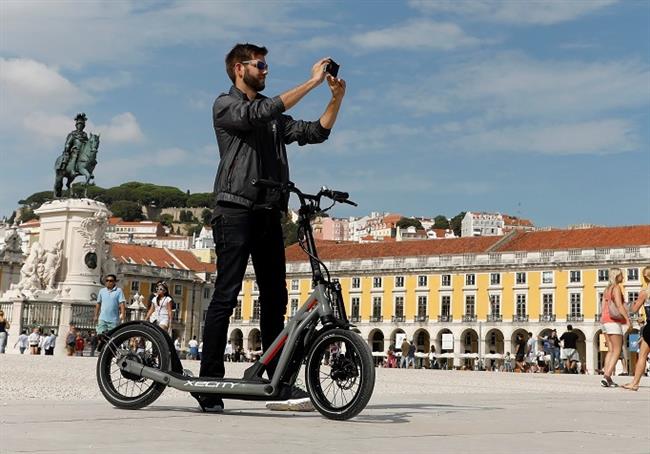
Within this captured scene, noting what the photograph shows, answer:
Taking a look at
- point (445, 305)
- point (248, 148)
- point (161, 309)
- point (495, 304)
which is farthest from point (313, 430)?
point (445, 305)

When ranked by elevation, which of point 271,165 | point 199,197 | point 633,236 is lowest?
point 271,165

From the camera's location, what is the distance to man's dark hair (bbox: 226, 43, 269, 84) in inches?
212

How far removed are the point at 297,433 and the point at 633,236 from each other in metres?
65.4

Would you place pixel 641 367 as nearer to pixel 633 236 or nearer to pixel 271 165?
pixel 271 165

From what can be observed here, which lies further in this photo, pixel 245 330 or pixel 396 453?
pixel 245 330

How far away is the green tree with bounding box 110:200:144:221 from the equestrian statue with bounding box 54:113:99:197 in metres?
146

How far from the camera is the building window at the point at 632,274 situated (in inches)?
2435

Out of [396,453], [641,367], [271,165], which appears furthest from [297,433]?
[641,367]

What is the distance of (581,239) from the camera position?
6819 cm

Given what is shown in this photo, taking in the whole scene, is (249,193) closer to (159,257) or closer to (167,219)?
(159,257)

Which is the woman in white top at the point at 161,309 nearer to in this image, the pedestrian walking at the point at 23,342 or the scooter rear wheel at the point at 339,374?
the pedestrian walking at the point at 23,342

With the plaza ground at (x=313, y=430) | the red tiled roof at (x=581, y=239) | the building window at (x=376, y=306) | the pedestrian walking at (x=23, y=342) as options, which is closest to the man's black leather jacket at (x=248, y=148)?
the plaza ground at (x=313, y=430)

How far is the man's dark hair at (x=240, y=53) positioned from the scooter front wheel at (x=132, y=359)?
1.54 metres

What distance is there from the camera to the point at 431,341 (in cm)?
6925
